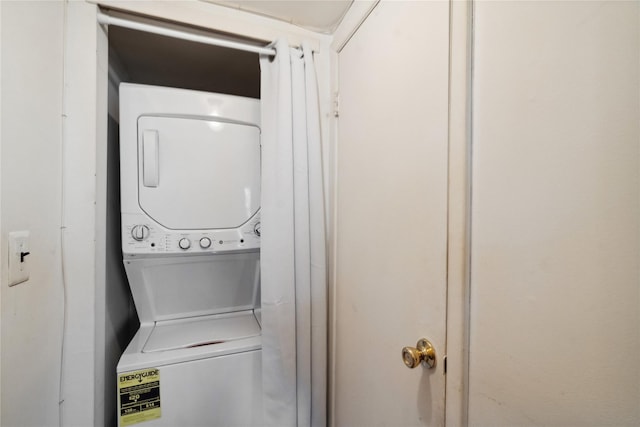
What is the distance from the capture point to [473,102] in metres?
0.58

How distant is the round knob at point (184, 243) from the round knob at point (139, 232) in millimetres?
147

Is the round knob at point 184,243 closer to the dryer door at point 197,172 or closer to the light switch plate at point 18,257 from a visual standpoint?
the dryer door at point 197,172

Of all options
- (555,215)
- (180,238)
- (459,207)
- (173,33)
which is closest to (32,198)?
(180,238)

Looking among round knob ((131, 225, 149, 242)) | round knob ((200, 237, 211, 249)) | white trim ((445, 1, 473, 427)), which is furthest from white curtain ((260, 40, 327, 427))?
white trim ((445, 1, 473, 427))

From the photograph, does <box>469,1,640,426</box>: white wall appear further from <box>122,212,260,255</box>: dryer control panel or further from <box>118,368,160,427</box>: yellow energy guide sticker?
<box>118,368,160,427</box>: yellow energy guide sticker

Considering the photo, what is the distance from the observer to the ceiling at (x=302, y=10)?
108cm

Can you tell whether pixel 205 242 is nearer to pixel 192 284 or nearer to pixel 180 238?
pixel 180 238

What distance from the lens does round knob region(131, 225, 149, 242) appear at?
3.71 ft

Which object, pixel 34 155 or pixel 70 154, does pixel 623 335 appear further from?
pixel 70 154

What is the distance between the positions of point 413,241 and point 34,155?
1180mm

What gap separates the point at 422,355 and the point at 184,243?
43.1 inches

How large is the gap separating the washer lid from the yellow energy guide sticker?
0.11 metres

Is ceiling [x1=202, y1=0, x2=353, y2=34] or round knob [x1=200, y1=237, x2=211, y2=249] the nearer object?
ceiling [x1=202, y1=0, x2=353, y2=34]

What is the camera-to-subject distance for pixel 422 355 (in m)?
0.66
